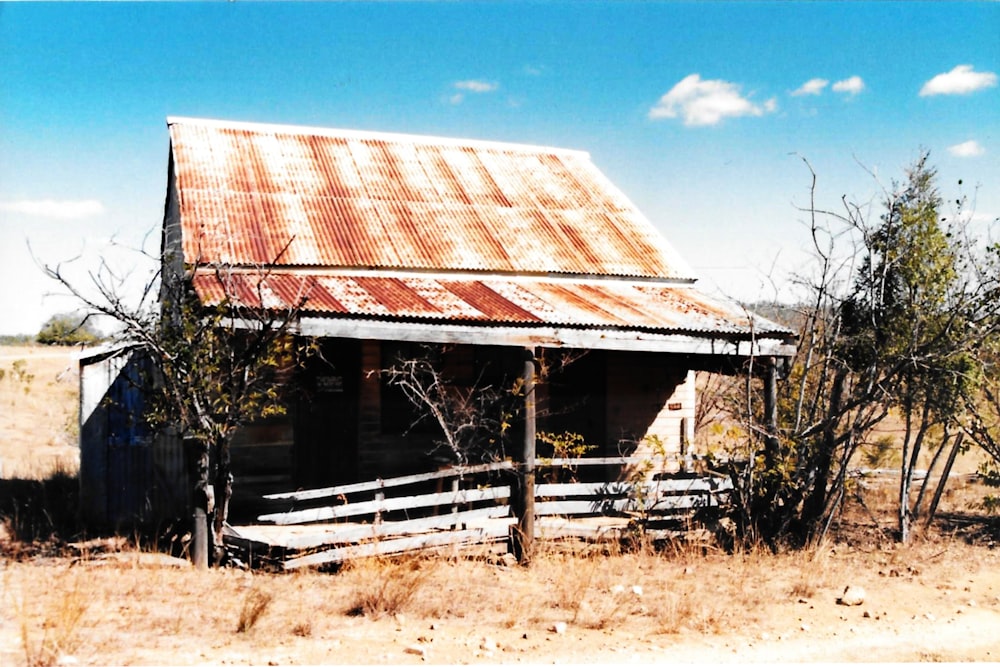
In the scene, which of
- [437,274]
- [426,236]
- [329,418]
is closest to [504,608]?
[329,418]

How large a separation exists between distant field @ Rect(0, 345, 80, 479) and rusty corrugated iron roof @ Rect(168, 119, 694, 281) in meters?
2.89

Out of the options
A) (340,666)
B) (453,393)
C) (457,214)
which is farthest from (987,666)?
(457,214)

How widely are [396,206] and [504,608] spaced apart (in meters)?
7.44

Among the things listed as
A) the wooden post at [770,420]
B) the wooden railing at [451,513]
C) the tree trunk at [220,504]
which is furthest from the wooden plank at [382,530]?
the wooden post at [770,420]

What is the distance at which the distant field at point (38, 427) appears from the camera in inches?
576

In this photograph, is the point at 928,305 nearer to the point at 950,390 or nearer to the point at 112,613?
the point at 950,390

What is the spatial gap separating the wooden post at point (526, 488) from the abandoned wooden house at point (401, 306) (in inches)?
18.8

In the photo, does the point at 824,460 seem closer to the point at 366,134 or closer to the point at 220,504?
the point at 220,504

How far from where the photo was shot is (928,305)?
10219mm

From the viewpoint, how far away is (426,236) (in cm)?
1247

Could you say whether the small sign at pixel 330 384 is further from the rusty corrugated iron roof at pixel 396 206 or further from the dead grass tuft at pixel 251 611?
the dead grass tuft at pixel 251 611

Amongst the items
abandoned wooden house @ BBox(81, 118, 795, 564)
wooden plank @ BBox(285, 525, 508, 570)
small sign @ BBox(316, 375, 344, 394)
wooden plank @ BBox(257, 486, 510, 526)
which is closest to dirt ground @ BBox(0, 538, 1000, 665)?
wooden plank @ BBox(285, 525, 508, 570)

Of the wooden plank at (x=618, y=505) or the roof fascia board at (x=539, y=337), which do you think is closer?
the roof fascia board at (x=539, y=337)

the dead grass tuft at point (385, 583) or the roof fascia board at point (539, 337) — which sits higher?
the roof fascia board at point (539, 337)
